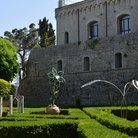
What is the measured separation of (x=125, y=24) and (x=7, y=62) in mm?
12428

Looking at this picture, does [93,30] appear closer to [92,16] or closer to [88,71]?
[92,16]

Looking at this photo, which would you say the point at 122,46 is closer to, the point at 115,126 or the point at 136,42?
the point at 136,42

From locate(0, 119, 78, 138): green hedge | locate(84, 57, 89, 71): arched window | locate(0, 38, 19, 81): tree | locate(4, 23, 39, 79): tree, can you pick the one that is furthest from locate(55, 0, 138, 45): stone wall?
locate(0, 119, 78, 138): green hedge

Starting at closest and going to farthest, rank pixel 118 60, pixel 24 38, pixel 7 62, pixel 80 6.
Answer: pixel 118 60, pixel 7 62, pixel 80 6, pixel 24 38

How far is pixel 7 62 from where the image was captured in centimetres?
3031

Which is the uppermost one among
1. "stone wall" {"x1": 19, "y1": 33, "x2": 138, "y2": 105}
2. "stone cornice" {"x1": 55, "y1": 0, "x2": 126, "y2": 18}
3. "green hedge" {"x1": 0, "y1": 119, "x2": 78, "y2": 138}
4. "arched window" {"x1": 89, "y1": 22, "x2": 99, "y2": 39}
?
"stone cornice" {"x1": 55, "y1": 0, "x2": 126, "y2": 18}

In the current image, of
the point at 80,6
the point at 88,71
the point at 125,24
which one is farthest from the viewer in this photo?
the point at 80,6

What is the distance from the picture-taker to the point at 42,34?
4672cm

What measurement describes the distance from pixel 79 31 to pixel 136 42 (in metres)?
10.5

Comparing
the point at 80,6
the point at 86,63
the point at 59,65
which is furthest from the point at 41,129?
the point at 80,6

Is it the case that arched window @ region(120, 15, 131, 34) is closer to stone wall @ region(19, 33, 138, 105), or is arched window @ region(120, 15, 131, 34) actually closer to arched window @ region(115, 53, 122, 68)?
stone wall @ region(19, 33, 138, 105)

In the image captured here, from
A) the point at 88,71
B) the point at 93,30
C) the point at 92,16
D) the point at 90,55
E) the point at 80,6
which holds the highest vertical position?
the point at 80,6

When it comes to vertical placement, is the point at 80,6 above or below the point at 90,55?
above

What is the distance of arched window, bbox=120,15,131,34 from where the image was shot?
30.3 metres
